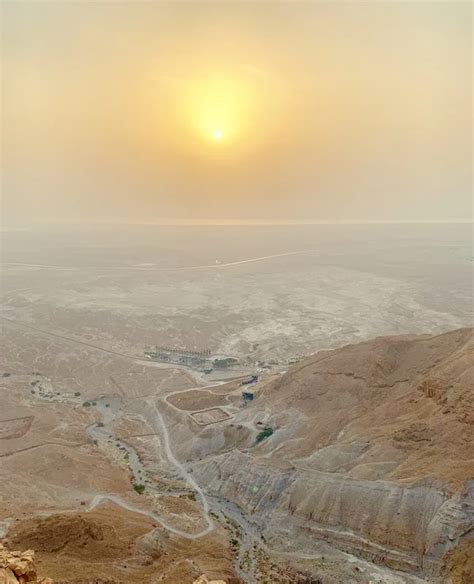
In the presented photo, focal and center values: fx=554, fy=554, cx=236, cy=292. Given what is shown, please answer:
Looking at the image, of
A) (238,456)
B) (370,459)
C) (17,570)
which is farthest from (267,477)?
(17,570)

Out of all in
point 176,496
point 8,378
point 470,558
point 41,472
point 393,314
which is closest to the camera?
point 470,558

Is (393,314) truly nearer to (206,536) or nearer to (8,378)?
(8,378)

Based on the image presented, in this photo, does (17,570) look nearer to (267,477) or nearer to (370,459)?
(267,477)

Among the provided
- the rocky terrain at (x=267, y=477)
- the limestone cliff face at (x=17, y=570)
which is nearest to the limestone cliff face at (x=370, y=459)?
the rocky terrain at (x=267, y=477)

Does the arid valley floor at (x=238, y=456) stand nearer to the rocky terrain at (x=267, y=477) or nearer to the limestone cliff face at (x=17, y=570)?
the rocky terrain at (x=267, y=477)

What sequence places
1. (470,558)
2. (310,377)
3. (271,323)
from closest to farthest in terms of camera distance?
(470,558) → (310,377) → (271,323)

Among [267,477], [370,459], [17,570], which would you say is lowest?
[267,477]

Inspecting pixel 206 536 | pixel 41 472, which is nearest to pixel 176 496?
pixel 206 536

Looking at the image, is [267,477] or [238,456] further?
[238,456]
